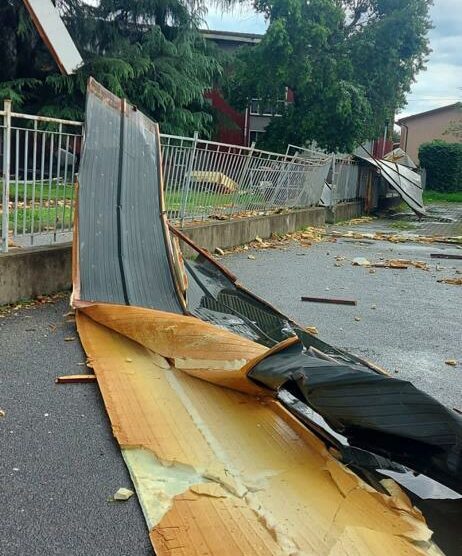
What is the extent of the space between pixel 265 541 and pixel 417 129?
5527cm

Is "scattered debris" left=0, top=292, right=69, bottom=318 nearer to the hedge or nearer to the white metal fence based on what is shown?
the white metal fence

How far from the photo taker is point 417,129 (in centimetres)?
5275

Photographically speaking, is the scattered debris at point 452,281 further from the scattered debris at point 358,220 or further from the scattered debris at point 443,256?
the scattered debris at point 358,220

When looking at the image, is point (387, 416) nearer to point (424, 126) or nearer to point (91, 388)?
point (91, 388)

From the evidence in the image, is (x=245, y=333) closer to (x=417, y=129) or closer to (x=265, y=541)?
(x=265, y=541)

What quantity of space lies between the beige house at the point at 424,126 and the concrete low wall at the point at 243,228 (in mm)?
38322

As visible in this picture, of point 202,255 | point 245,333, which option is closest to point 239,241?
point 202,255

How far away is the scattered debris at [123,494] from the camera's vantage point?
94.1 inches

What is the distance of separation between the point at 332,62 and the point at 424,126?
34206 mm

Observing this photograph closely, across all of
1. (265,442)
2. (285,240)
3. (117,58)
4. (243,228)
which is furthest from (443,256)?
(117,58)

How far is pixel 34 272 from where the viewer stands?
18.1ft

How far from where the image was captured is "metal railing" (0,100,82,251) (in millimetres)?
5234

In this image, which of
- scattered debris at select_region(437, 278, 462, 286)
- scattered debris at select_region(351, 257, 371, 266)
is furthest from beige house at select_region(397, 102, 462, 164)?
scattered debris at select_region(437, 278, 462, 286)

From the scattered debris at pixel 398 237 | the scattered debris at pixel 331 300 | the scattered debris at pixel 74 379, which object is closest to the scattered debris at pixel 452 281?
the scattered debris at pixel 331 300
